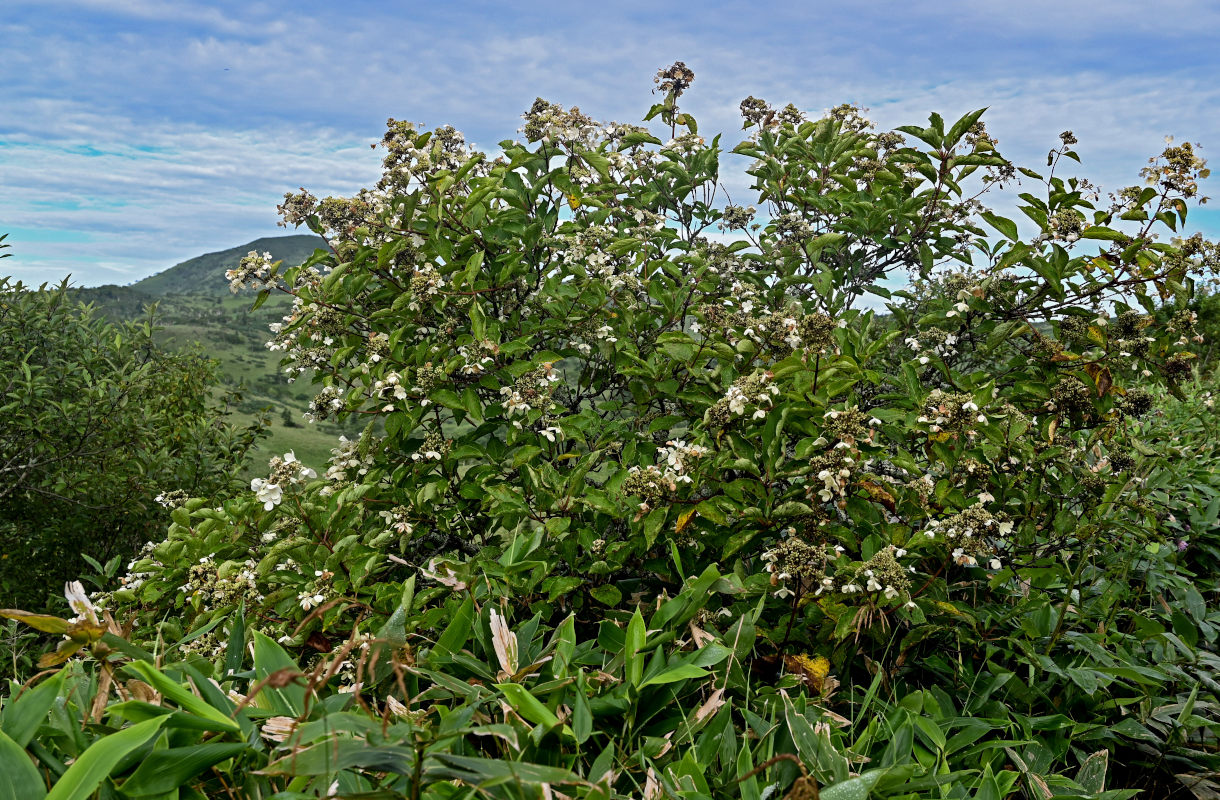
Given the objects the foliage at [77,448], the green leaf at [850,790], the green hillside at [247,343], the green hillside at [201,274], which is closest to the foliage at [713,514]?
the green leaf at [850,790]

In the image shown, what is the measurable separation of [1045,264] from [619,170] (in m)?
2.68

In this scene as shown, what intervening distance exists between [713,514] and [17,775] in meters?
2.15

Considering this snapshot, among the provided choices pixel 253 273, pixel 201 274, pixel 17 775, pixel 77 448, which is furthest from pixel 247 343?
pixel 201 274

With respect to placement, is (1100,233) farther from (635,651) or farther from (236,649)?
(236,649)

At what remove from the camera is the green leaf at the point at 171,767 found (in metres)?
1.37

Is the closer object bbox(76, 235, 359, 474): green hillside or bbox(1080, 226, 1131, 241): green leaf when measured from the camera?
bbox(1080, 226, 1131, 241): green leaf

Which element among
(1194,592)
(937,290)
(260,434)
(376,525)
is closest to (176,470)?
(260,434)

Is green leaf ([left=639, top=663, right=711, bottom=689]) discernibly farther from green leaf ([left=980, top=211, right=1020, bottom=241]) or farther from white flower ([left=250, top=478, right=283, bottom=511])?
green leaf ([left=980, top=211, right=1020, bottom=241])

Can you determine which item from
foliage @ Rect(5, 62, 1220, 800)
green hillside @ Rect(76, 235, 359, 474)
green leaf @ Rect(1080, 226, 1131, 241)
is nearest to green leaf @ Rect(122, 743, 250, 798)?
foliage @ Rect(5, 62, 1220, 800)

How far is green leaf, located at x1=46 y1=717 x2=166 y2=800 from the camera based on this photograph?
1.26m

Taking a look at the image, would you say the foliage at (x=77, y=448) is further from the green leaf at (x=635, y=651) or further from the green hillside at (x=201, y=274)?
the green hillside at (x=201, y=274)

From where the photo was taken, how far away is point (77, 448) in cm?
634

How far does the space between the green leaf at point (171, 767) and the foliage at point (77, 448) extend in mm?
5498

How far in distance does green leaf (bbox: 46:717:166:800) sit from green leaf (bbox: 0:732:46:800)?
57 millimetres
